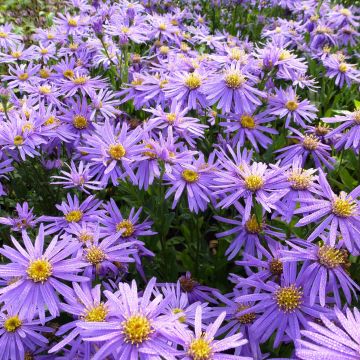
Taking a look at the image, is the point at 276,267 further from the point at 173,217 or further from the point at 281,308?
the point at 173,217

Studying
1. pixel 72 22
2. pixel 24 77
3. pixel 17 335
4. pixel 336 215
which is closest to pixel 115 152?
pixel 17 335

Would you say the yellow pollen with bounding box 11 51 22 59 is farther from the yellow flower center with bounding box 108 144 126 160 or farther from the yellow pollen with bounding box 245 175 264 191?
the yellow pollen with bounding box 245 175 264 191

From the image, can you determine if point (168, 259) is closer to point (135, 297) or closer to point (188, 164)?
point (188, 164)

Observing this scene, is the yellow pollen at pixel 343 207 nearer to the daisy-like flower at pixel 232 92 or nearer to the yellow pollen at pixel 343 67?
the daisy-like flower at pixel 232 92

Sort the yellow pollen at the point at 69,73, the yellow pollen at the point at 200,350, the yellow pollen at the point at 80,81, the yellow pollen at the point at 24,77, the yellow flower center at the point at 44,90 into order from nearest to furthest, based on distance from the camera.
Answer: the yellow pollen at the point at 200,350
the yellow flower center at the point at 44,90
the yellow pollen at the point at 80,81
the yellow pollen at the point at 69,73
the yellow pollen at the point at 24,77

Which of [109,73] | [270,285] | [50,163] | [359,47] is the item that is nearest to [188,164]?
[270,285]

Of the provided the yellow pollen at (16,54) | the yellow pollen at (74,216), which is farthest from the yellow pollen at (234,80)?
the yellow pollen at (16,54)

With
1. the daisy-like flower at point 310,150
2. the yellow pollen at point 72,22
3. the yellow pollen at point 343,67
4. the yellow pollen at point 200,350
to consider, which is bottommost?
the yellow pollen at point 200,350
